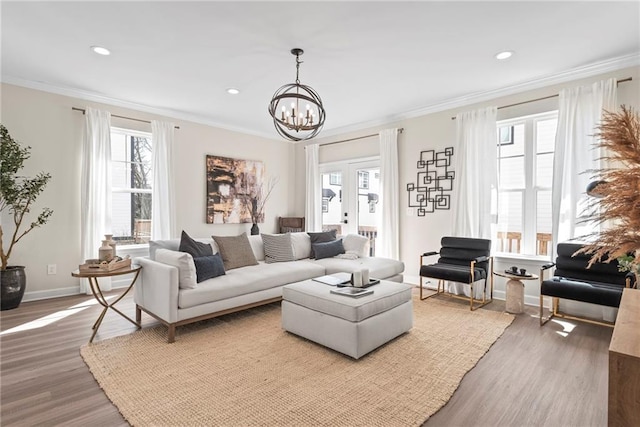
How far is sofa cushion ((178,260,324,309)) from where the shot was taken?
3004mm

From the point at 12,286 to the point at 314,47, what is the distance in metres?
4.28

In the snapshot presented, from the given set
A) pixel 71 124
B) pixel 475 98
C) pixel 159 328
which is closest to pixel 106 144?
pixel 71 124

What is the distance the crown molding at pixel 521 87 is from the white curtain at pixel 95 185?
4.05 m

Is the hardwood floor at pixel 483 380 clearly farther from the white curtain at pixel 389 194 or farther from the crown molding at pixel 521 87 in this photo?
the crown molding at pixel 521 87

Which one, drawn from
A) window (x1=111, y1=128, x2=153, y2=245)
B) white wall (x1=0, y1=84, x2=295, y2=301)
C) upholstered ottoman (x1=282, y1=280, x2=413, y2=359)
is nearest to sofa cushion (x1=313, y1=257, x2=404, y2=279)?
upholstered ottoman (x1=282, y1=280, x2=413, y2=359)

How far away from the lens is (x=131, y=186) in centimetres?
494

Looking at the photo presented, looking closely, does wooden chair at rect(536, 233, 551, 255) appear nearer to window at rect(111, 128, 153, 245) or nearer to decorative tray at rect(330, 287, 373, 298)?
decorative tray at rect(330, 287, 373, 298)

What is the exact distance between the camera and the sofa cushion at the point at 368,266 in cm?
416

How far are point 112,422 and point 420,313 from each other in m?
3.01

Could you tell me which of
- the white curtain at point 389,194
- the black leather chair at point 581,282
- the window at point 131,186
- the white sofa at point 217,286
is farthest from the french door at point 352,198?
the window at point 131,186

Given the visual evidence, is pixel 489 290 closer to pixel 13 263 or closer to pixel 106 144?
pixel 106 144

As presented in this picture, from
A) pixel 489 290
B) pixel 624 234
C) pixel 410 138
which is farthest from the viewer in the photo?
pixel 410 138

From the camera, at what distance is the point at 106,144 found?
4504 millimetres

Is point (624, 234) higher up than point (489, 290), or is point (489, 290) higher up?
point (624, 234)
